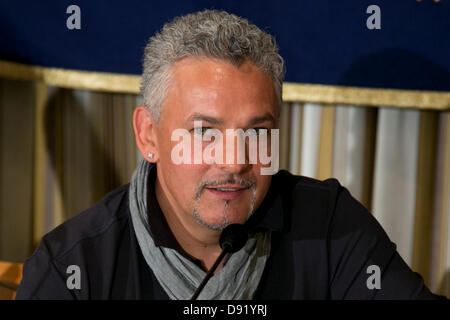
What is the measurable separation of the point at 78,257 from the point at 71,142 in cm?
93

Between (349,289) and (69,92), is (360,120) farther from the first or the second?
(69,92)

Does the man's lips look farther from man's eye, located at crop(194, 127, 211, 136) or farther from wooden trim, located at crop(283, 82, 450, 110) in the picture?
wooden trim, located at crop(283, 82, 450, 110)

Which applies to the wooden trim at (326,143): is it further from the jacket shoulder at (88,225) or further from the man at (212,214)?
the jacket shoulder at (88,225)

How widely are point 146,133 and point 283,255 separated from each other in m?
0.39

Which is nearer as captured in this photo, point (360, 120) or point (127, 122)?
point (360, 120)

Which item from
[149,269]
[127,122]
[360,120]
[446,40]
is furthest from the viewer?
[127,122]

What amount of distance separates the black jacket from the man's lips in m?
0.18

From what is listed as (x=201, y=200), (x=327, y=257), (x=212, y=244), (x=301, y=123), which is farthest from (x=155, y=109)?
(x=301, y=123)

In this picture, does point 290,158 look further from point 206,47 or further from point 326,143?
point 206,47

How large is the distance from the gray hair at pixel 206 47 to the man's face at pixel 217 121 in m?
0.02

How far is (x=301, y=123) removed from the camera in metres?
1.73

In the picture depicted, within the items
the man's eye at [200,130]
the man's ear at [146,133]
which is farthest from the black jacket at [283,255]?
the man's eye at [200,130]

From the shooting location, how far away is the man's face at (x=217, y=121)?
0.91m

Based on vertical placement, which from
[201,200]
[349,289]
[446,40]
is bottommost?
[349,289]
